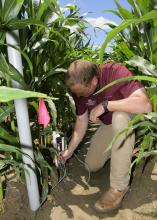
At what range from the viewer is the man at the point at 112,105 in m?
1.27

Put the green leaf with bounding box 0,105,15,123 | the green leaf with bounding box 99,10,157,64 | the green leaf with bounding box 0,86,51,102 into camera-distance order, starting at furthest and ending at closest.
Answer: the green leaf with bounding box 0,105,15,123
the green leaf with bounding box 99,10,157,64
the green leaf with bounding box 0,86,51,102

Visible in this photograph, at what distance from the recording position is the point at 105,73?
1362mm

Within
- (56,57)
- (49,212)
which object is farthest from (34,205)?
(56,57)

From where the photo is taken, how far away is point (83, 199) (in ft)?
4.83

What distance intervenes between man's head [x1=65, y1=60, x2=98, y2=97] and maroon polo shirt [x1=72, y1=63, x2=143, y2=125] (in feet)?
0.23

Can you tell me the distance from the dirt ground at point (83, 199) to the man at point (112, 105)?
0.06 metres

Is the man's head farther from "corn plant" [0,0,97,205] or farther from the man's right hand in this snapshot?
the man's right hand

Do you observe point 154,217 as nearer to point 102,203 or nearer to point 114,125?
point 102,203

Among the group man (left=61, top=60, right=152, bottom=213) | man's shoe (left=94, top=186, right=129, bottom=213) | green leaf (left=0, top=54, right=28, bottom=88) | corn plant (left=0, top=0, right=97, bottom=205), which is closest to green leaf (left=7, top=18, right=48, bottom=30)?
corn plant (left=0, top=0, right=97, bottom=205)

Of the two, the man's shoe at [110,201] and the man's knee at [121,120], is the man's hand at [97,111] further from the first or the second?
the man's shoe at [110,201]

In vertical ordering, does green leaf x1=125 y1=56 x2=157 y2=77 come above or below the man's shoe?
above

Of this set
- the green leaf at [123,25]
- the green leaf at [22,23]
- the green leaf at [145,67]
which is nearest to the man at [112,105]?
the green leaf at [145,67]

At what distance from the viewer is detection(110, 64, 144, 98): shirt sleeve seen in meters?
1.30

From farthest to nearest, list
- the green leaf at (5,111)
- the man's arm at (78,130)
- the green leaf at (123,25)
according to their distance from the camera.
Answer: the man's arm at (78,130)
the green leaf at (5,111)
the green leaf at (123,25)
